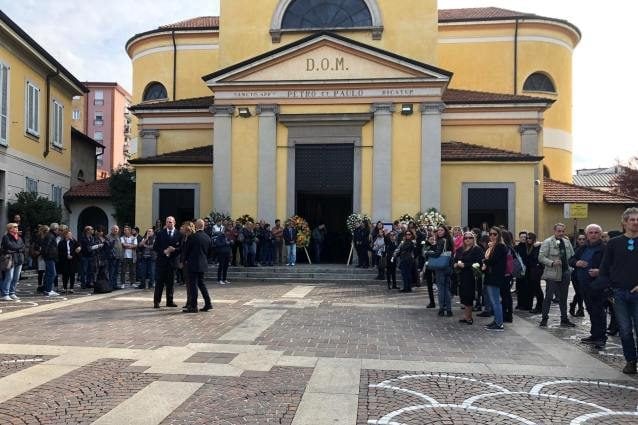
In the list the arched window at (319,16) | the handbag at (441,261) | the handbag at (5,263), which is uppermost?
the arched window at (319,16)

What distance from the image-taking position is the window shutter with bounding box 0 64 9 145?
2080 cm

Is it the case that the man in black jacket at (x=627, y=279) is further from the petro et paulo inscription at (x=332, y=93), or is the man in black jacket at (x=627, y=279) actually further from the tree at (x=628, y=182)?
the tree at (x=628, y=182)

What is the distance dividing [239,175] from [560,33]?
20.8 m

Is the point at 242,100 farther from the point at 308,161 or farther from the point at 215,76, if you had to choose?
the point at 308,161

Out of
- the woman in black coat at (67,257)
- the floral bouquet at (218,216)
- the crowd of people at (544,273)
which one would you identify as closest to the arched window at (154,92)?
the floral bouquet at (218,216)

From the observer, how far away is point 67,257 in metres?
15.3

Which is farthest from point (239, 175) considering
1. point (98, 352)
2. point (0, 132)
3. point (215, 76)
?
point (98, 352)

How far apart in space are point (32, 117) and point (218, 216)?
900 cm

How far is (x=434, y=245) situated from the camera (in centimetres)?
1240

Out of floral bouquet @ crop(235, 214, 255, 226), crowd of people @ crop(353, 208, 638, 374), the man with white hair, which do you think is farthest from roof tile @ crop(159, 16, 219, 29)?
the man with white hair

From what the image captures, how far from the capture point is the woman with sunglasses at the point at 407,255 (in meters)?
15.1

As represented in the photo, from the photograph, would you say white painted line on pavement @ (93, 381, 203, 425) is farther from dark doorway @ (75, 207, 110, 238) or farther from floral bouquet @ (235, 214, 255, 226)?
dark doorway @ (75, 207, 110, 238)

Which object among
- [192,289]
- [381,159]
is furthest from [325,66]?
[192,289]

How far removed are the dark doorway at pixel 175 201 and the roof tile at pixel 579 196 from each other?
1557 centimetres
